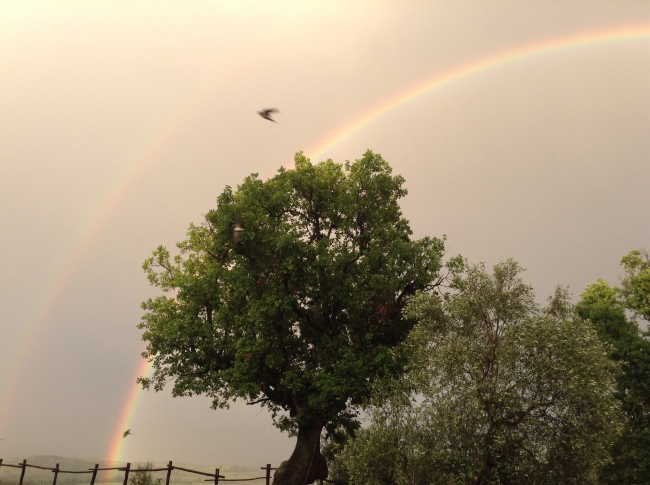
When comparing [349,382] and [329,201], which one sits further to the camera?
[329,201]

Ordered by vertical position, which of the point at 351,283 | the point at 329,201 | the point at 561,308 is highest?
the point at 329,201

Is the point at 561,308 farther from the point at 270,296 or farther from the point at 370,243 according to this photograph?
the point at 270,296

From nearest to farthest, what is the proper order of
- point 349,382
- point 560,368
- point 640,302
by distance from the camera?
point 560,368 < point 349,382 < point 640,302

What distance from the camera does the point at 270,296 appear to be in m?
28.9

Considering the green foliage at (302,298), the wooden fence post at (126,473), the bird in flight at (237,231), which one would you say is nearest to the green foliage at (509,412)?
the green foliage at (302,298)

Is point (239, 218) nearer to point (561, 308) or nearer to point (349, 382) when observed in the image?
point (349, 382)

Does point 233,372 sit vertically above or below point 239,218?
below

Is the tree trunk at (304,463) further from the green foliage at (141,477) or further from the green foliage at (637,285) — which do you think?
the green foliage at (637,285)

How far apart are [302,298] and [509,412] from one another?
14.1m

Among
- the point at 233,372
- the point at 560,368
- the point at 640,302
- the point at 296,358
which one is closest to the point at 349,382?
the point at 296,358

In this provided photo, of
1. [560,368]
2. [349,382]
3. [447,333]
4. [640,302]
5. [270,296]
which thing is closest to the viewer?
[560,368]

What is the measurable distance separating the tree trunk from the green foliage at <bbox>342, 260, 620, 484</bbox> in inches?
347

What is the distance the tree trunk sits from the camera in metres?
A: 29.2

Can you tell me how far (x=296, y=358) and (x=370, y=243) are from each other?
8495 millimetres
